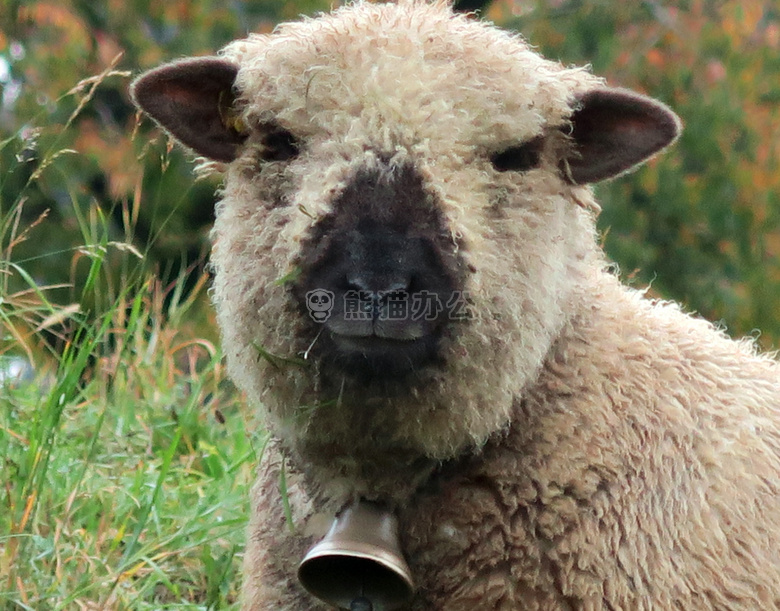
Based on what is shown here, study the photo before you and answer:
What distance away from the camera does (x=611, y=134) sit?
3402 mm

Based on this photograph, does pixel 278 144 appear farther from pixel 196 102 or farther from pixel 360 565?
pixel 360 565

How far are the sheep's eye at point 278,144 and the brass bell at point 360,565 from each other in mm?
966

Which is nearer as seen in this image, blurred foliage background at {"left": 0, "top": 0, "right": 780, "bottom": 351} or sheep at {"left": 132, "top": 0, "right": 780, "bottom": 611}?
sheep at {"left": 132, "top": 0, "right": 780, "bottom": 611}

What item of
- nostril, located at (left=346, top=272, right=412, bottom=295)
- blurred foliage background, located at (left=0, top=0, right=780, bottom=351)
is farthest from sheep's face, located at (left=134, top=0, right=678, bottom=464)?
blurred foliage background, located at (left=0, top=0, right=780, bottom=351)

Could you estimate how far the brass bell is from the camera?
3045 millimetres

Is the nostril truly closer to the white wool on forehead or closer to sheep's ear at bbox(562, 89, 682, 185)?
the white wool on forehead

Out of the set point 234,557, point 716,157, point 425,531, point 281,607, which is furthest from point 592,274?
point 716,157

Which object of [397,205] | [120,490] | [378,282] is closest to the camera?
[378,282]

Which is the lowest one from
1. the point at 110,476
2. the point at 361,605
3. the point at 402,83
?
the point at 110,476

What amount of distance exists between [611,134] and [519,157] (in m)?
0.37

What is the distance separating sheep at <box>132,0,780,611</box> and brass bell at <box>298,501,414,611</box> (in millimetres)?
64

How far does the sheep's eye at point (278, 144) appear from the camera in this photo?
3.15 meters

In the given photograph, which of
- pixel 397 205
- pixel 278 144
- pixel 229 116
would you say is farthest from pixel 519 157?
pixel 229 116

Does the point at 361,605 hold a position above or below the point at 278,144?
below
